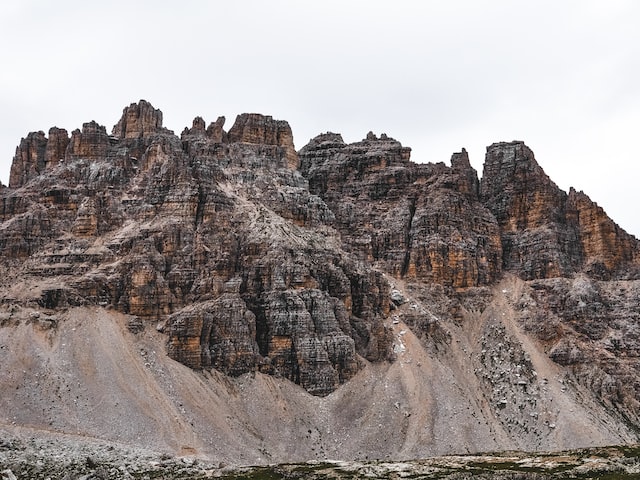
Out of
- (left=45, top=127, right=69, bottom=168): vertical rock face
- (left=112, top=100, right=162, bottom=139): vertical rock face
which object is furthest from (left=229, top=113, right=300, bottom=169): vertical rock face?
(left=45, top=127, right=69, bottom=168): vertical rock face

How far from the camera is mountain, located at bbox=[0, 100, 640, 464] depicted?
136 meters

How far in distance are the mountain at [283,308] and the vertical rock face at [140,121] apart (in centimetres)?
59

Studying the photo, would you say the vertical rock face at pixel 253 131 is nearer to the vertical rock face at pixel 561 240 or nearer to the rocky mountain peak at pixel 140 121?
the rocky mountain peak at pixel 140 121

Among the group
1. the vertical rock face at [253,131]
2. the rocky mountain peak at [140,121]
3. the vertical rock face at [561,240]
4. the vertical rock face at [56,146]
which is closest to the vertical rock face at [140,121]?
the rocky mountain peak at [140,121]

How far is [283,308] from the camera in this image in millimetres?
156000

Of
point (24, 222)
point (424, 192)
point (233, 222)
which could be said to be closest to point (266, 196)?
point (233, 222)

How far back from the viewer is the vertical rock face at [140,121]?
18562 centimetres

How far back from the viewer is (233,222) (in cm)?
17012

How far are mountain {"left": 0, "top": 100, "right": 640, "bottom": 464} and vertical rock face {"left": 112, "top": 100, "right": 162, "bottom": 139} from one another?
593 mm

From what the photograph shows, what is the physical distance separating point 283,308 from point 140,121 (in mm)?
63753

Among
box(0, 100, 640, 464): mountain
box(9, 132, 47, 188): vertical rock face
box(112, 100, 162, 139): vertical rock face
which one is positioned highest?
box(112, 100, 162, 139): vertical rock face

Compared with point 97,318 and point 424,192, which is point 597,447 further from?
point 97,318

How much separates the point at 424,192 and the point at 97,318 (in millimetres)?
89882

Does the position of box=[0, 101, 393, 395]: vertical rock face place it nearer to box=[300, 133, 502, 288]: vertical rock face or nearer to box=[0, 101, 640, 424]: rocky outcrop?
box=[0, 101, 640, 424]: rocky outcrop
